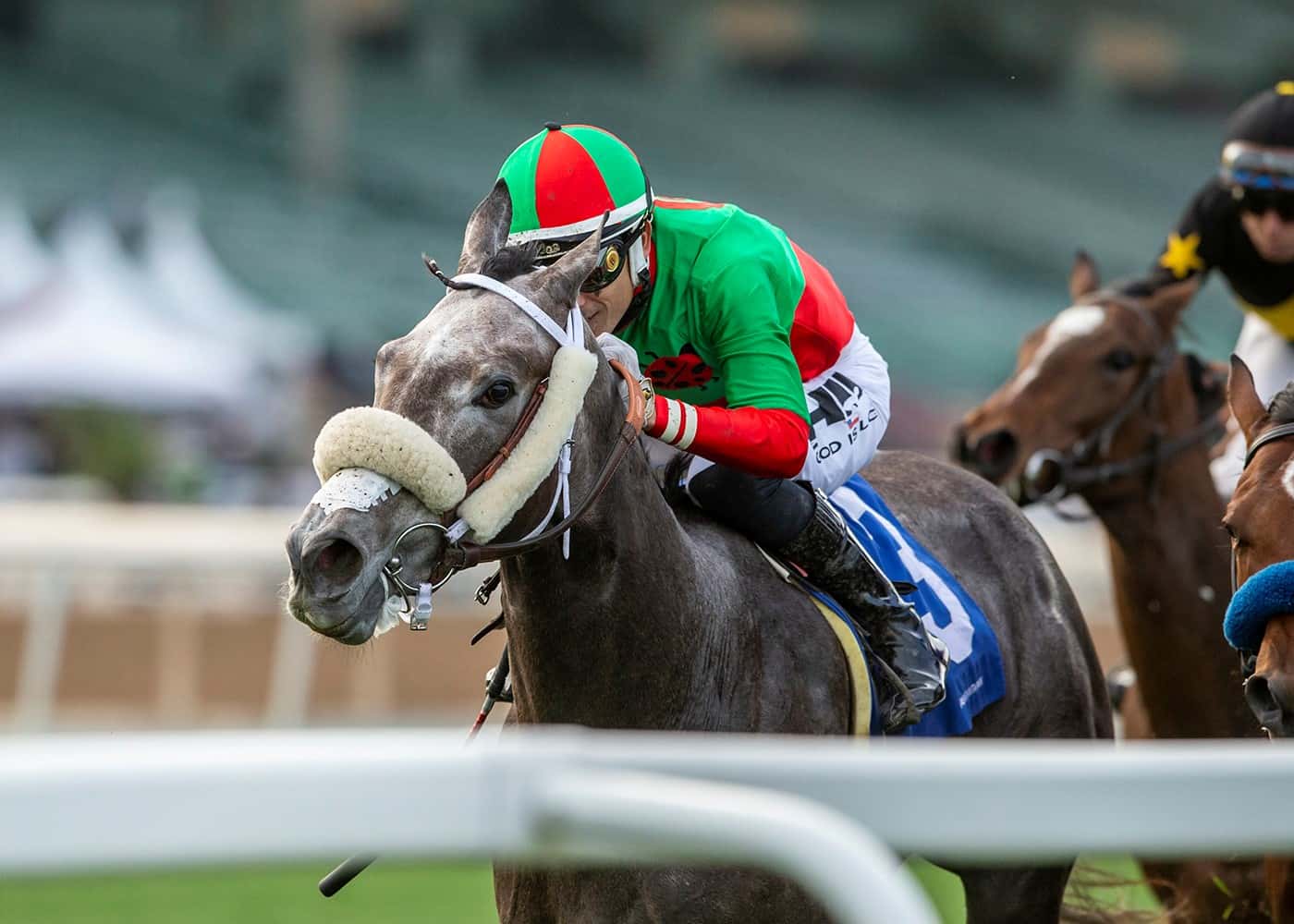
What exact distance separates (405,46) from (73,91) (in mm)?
4280

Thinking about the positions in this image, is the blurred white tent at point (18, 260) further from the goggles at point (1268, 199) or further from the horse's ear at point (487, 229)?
the horse's ear at point (487, 229)

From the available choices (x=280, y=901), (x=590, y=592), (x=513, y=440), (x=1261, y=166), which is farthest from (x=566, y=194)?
(x=280, y=901)

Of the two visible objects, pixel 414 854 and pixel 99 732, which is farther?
pixel 99 732

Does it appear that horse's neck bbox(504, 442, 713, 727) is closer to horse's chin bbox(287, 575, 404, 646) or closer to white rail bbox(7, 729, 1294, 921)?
horse's chin bbox(287, 575, 404, 646)

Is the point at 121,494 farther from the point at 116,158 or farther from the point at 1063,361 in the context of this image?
the point at 1063,361

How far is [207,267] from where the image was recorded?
14.1 metres

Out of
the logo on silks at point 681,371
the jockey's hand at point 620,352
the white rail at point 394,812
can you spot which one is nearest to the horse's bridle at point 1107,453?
the logo on silks at point 681,371

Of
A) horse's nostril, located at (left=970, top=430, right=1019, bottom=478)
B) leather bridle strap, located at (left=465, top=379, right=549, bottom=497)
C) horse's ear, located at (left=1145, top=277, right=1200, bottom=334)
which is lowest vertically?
horse's nostril, located at (left=970, top=430, right=1019, bottom=478)

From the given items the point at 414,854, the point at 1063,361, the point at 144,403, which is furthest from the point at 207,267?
the point at 414,854

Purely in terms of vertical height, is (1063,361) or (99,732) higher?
(1063,361)

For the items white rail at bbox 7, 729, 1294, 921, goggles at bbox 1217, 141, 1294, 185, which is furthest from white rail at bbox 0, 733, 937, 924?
goggles at bbox 1217, 141, 1294, 185

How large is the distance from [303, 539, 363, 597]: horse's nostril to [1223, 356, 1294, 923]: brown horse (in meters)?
1.29

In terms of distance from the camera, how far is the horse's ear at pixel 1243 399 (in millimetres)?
3113

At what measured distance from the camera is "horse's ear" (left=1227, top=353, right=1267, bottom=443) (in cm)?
311
